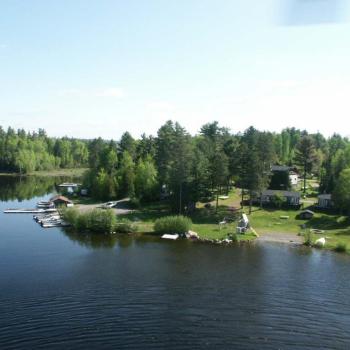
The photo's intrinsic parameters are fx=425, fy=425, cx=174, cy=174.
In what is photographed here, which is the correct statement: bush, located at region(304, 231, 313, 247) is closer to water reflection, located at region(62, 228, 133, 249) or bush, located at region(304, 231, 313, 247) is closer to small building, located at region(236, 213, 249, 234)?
small building, located at region(236, 213, 249, 234)

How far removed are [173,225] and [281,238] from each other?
15802 mm

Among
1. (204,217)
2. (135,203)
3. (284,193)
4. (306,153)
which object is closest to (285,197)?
(284,193)

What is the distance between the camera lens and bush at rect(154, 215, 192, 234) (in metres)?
62.9

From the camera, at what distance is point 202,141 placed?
97562 mm

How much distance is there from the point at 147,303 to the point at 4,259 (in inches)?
834

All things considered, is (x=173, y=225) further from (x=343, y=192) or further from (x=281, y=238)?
(x=343, y=192)

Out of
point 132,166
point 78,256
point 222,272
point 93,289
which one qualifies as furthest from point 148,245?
point 132,166

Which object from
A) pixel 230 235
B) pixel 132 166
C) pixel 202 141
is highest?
pixel 202 141

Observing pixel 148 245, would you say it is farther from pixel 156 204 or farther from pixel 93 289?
pixel 156 204

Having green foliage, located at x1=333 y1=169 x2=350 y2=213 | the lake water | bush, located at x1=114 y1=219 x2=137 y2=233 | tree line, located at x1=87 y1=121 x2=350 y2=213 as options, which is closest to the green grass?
tree line, located at x1=87 y1=121 x2=350 y2=213

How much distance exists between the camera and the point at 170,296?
1492 inches

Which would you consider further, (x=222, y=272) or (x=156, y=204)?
(x=156, y=204)

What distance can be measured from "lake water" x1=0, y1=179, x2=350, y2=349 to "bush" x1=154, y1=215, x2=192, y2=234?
4.64 meters

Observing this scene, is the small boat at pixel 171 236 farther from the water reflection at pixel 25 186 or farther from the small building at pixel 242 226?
the water reflection at pixel 25 186
